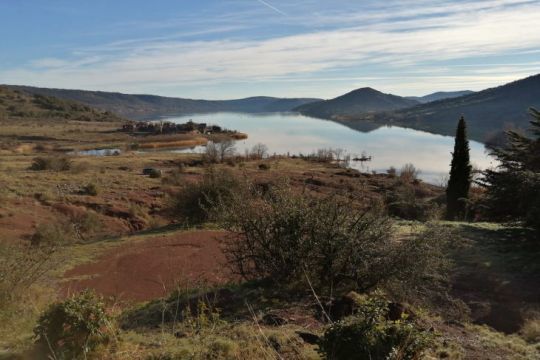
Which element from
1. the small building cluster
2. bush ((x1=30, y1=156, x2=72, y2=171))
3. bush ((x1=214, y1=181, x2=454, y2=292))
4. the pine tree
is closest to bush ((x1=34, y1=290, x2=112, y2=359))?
bush ((x1=214, y1=181, x2=454, y2=292))

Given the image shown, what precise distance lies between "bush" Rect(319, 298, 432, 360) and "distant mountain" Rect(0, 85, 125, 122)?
138 metres

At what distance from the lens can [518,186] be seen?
46.6 feet

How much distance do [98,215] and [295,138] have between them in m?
92.8

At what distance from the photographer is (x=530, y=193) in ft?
43.1

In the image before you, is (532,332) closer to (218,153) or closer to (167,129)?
(218,153)


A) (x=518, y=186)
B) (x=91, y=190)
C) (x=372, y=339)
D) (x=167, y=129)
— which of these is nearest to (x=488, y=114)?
(x=167, y=129)

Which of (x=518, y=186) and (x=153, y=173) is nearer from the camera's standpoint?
(x=518, y=186)

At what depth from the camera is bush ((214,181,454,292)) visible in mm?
7281

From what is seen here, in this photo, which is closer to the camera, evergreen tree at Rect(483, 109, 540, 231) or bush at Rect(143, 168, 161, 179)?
evergreen tree at Rect(483, 109, 540, 231)

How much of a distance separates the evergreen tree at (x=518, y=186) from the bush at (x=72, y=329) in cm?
1139

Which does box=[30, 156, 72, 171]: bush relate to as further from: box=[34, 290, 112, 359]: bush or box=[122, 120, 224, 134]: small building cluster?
box=[122, 120, 224, 134]: small building cluster

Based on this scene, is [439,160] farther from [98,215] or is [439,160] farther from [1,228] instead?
[1,228]

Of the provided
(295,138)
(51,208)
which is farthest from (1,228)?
(295,138)

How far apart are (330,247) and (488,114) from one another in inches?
5733
